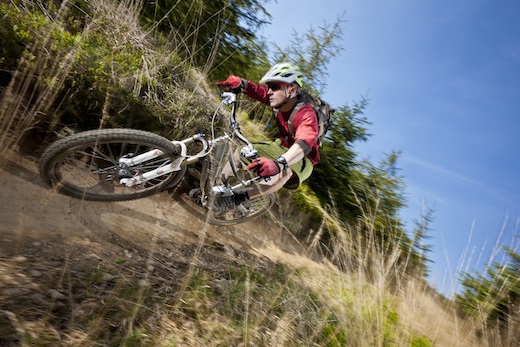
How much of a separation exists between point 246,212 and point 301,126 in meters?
→ 1.83

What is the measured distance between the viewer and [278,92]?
11.1 ft

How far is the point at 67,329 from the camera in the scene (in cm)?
156

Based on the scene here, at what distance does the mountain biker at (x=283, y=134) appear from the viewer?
2950 mm

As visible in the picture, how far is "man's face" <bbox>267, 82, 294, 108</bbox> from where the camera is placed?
132 inches

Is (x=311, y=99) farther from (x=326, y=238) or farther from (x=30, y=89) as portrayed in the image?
(x=326, y=238)

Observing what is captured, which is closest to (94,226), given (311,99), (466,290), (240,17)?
(311,99)

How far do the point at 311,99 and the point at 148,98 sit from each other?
2.10 metres

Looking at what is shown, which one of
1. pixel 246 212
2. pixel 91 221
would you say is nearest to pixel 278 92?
pixel 246 212

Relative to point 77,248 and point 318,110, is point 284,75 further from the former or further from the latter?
point 77,248

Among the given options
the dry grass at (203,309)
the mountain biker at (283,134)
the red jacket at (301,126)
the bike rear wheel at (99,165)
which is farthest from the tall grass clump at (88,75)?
the mountain biker at (283,134)

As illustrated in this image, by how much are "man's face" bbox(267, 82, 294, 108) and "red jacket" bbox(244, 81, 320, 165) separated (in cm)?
20

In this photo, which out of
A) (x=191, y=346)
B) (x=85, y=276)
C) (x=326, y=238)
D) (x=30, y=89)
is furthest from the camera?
(x=326, y=238)

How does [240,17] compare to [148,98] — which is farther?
[240,17]

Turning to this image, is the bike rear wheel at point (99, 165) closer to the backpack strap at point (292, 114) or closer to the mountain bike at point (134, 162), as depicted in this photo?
the mountain bike at point (134, 162)
